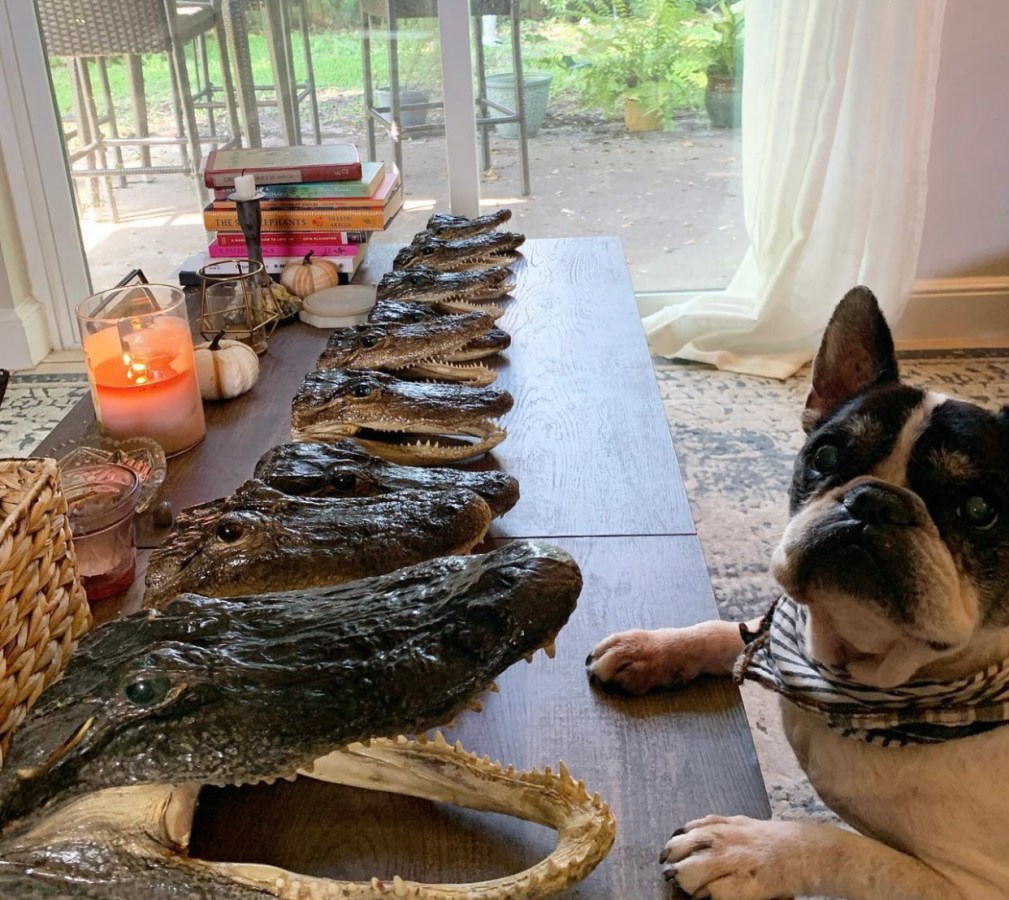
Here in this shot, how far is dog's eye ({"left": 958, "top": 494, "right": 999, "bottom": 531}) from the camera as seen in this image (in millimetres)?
902

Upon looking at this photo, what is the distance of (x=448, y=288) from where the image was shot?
5.50ft

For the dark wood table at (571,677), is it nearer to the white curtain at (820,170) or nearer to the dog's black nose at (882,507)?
the dog's black nose at (882,507)

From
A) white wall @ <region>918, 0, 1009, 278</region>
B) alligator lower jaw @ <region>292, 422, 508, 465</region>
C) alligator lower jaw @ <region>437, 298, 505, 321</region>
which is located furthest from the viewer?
white wall @ <region>918, 0, 1009, 278</region>

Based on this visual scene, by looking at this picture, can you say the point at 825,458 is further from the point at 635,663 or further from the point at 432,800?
the point at 432,800

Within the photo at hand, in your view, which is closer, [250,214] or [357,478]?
[357,478]

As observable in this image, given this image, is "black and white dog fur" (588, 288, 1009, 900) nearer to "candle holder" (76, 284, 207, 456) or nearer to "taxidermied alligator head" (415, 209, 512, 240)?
"candle holder" (76, 284, 207, 456)

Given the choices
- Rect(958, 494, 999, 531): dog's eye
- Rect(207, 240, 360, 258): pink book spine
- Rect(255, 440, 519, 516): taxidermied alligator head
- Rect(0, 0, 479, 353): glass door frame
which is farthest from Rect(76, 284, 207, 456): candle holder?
Rect(0, 0, 479, 353): glass door frame

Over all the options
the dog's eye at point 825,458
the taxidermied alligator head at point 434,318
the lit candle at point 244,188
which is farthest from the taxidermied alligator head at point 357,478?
the lit candle at point 244,188

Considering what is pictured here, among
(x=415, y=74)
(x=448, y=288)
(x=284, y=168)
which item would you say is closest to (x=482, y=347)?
(x=448, y=288)

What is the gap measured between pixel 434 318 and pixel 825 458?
26.8 inches

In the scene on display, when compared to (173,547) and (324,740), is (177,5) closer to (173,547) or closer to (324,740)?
(173,547)

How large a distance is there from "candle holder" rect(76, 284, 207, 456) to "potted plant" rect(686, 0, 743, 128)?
2.14 m

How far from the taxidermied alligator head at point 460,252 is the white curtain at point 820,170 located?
1099 mm

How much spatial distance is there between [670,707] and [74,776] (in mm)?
494
